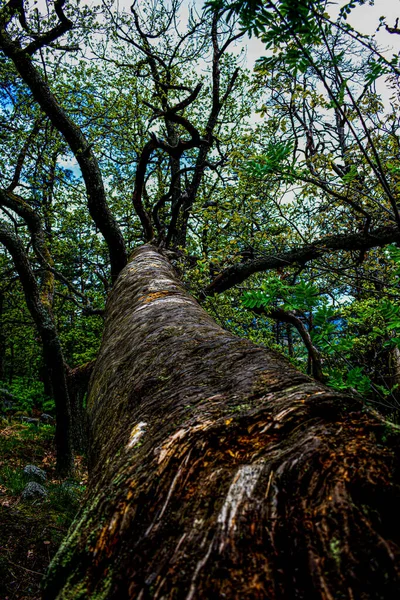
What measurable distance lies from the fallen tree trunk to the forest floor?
119 centimetres

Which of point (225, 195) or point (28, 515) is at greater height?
point (225, 195)

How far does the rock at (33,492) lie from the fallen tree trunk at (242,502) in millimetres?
5143

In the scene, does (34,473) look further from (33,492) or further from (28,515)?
(28,515)

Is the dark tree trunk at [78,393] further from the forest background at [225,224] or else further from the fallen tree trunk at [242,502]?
the fallen tree trunk at [242,502]

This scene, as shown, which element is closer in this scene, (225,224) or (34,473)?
(34,473)

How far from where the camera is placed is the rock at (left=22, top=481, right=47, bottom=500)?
4.82 m

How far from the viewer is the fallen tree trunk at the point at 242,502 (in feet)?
1.48

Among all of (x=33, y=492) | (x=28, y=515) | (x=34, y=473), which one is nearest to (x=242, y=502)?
(x=28, y=515)

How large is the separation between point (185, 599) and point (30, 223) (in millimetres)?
7105

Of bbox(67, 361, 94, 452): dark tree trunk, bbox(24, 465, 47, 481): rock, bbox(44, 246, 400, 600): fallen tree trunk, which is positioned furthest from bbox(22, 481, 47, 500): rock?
bbox(44, 246, 400, 600): fallen tree trunk

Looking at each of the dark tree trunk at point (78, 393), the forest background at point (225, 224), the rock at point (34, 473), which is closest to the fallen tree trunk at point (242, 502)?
the forest background at point (225, 224)

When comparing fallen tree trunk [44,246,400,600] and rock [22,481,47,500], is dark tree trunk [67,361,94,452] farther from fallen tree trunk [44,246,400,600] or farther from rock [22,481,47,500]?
fallen tree trunk [44,246,400,600]

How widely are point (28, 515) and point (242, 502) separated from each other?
5016 millimetres

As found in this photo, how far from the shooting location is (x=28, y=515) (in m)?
4.23
